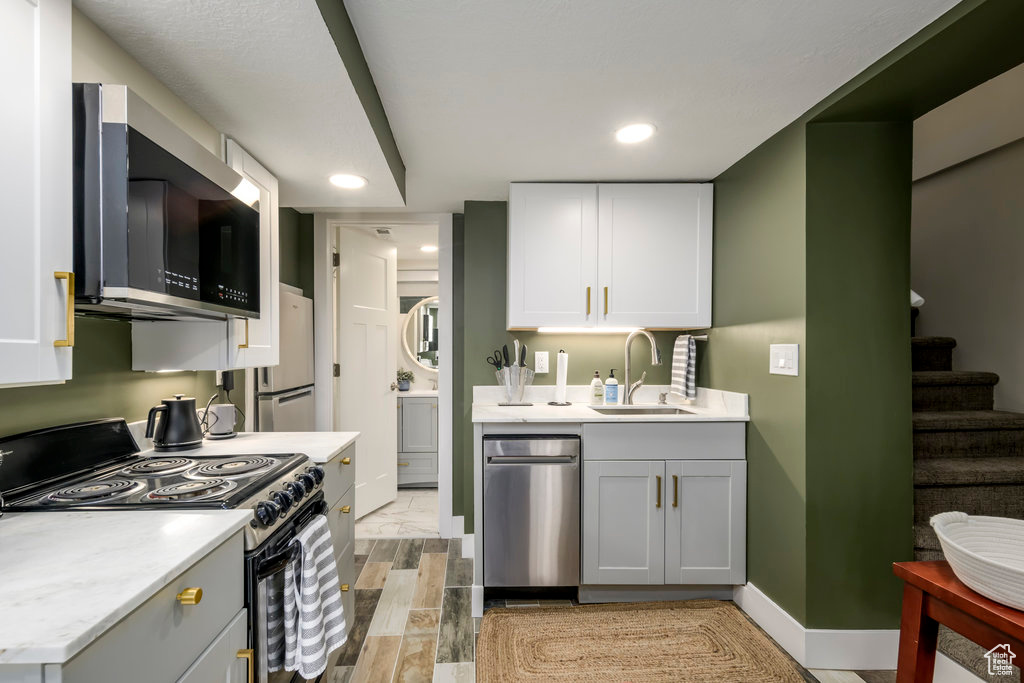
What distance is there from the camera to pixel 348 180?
2408 millimetres

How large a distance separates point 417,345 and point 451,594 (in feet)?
9.10

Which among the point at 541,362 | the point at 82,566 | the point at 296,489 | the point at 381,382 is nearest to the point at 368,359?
the point at 381,382

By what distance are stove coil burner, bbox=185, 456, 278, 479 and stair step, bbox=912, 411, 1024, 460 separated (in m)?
2.64

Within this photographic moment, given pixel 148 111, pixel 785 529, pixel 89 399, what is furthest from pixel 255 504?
pixel 785 529

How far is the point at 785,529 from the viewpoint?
7.12 feet

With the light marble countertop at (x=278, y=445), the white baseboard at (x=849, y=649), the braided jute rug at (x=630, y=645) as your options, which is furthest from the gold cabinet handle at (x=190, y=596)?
the white baseboard at (x=849, y=649)

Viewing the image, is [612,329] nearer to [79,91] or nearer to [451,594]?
[451,594]

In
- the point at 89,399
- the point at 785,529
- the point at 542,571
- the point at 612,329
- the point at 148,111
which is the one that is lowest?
the point at 542,571

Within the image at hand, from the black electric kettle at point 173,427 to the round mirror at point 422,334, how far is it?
3.12 meters

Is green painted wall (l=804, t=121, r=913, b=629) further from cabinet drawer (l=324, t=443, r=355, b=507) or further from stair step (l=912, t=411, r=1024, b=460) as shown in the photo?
cabinet drawer (l=324, t=443, r=355, b=507)

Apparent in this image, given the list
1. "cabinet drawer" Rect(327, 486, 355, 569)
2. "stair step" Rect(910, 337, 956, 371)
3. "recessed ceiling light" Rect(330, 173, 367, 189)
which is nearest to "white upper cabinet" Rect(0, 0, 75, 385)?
"cabinet drawer" Rect(327, 486, 355, 569)

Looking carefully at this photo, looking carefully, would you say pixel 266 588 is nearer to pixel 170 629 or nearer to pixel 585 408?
pixel 170 629

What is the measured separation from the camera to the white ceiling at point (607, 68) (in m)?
1.42

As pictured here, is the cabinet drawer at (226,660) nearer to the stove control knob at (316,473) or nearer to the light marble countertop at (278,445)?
the stove control knob at (316,473)
